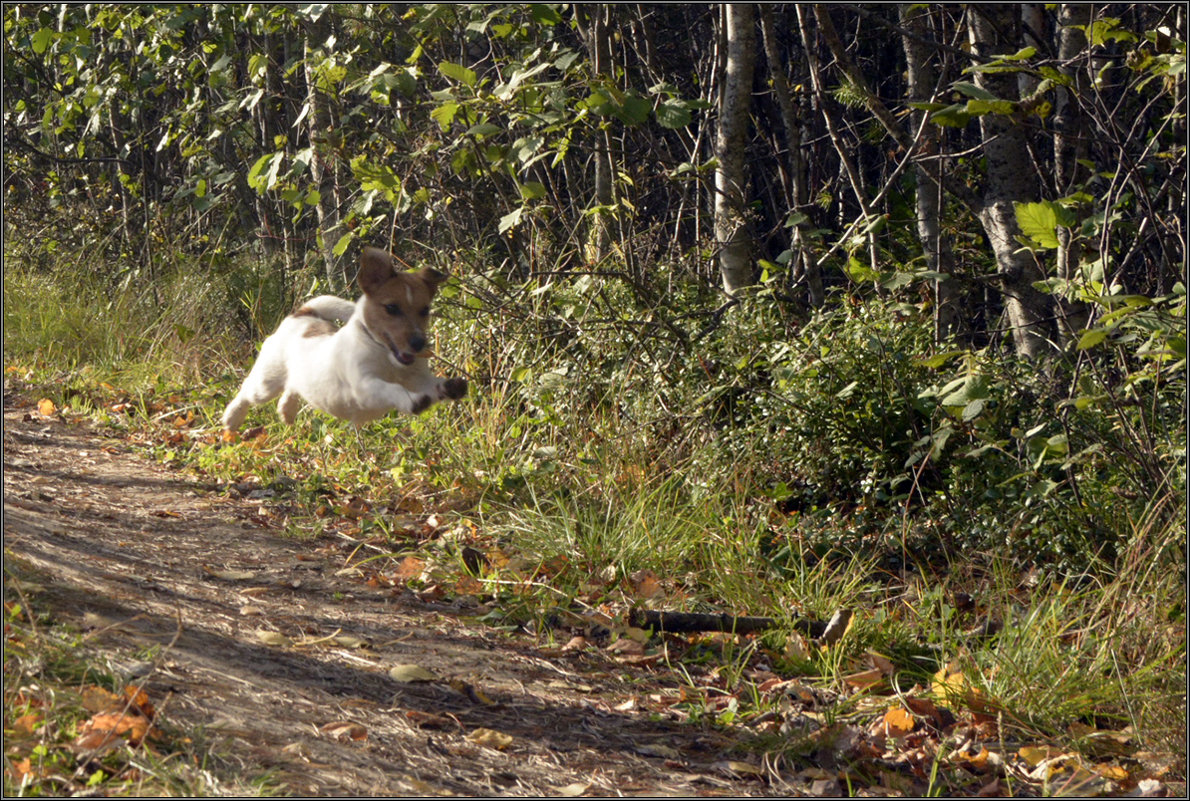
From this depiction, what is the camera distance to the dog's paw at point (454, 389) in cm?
270

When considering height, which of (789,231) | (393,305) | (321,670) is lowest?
(321,670)

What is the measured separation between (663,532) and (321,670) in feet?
6.69

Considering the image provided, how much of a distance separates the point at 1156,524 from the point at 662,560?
7.12ft

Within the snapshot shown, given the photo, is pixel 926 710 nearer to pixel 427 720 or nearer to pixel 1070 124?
pixel 427 720

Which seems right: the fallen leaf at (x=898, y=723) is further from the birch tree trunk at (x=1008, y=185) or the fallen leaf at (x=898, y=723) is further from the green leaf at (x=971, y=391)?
the birch tree trunk at (x=1008, y=185)

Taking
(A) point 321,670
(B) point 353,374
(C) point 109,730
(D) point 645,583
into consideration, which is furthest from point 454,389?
(D) point 645,583

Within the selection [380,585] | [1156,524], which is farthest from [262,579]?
[1156,524]

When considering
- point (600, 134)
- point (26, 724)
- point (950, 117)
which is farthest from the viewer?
point (600, 134)

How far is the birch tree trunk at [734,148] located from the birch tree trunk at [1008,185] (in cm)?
128

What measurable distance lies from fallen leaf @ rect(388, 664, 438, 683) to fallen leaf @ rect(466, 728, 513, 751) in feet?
1.21

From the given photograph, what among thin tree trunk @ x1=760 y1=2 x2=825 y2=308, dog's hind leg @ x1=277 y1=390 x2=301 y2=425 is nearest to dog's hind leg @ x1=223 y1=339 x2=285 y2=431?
dog's hind leg @ x1=277 y1=390 x2=301 y2=425

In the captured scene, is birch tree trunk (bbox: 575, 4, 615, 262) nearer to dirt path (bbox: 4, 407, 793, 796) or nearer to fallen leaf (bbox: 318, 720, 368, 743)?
dirt path (bbox: 4, 407, 793, 796)

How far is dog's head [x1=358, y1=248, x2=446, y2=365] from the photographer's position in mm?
2674

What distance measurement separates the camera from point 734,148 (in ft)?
22.4
